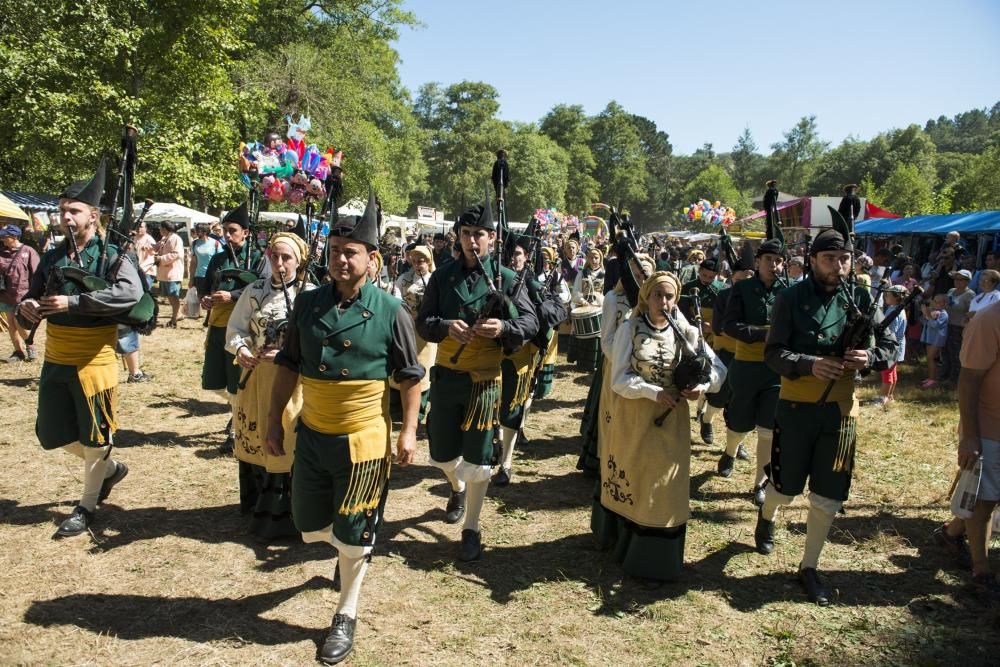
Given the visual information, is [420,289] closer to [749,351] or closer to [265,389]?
[265,389]

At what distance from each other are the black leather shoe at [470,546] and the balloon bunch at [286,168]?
3.77 metres

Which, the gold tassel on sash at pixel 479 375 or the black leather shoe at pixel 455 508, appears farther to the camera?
the black leather shoe at pixel 455 508

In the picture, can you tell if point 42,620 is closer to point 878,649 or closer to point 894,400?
point 878,649

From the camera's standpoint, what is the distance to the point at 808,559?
436 centimetres

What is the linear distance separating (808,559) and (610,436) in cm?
153

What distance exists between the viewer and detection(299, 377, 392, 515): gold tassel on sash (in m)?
3.42

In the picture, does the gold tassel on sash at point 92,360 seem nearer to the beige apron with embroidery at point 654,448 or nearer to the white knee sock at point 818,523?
the beige apron with embroidery at point 654,448

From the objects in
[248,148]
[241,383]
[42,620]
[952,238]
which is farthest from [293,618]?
[952,238]

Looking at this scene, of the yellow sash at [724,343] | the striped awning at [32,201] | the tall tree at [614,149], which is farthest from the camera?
the tall tree at [614,149]

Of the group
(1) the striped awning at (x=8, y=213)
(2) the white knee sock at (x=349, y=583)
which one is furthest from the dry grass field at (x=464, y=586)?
(1) the striped awning at (x=8, y=213)

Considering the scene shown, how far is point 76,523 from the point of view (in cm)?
473

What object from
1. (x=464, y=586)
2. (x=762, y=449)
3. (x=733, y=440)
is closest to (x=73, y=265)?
→ (x=464, y=586)

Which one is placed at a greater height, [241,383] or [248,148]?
[248,148]

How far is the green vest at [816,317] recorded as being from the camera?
421 cm
